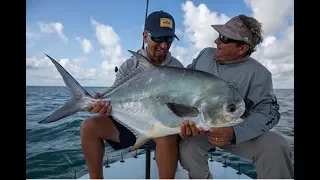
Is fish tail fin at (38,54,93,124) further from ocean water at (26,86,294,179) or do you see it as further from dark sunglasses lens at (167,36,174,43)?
ocean water at (26,86,294,179)

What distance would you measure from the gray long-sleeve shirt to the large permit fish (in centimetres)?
23

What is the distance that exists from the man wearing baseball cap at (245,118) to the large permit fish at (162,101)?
0.10 meters

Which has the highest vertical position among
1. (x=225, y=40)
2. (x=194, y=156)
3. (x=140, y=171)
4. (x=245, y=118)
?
(x=225, y=40)

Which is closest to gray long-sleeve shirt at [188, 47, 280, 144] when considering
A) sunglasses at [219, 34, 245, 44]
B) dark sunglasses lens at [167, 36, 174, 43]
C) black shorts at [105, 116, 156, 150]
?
sunglasses at [219, 34, 245, 44]

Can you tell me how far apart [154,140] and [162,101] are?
0.31 meters

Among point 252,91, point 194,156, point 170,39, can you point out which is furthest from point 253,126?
point 170,39

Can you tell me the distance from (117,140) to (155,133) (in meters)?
0.39

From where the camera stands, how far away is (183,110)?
169cm

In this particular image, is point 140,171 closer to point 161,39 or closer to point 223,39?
point 161,39

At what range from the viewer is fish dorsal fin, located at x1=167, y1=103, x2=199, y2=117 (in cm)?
168

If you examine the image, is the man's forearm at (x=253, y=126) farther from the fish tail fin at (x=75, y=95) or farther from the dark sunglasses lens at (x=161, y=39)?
the fish tail fin at (x=75, y=95)

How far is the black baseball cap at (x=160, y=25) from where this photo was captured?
2074mm
